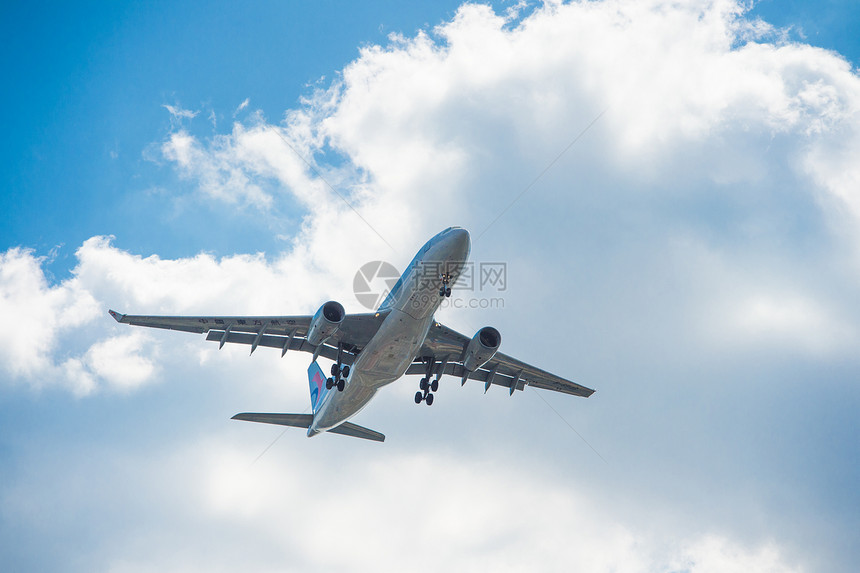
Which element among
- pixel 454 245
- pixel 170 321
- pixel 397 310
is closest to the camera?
pixel 454 245

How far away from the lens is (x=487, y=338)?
32.0 metres

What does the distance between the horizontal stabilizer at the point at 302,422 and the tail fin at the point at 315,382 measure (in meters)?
0.92

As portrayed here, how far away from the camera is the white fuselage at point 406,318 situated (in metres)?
26.8

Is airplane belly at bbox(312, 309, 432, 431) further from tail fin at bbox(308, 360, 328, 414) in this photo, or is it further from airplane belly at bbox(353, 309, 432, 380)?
tail fin at bbox(308, 360, 328, 414)

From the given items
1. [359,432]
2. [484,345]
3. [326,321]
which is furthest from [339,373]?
[359,432]

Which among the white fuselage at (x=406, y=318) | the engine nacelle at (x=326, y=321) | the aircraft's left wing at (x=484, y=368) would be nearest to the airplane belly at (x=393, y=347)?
the white fuselage at (x=406, y=318)

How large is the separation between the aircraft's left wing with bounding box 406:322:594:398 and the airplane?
5 centimetres

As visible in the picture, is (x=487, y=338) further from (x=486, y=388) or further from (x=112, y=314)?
(x=112, y=314)

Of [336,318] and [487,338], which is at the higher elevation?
[487,338]

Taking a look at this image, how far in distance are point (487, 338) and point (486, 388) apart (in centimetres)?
559

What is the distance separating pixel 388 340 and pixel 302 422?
40.8ft

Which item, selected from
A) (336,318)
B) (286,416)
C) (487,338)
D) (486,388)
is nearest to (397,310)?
(336,318)

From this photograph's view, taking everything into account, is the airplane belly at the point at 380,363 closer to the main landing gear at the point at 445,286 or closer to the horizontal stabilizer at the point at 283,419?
the main landing gear at the point at 445,286

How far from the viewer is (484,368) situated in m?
37.3
